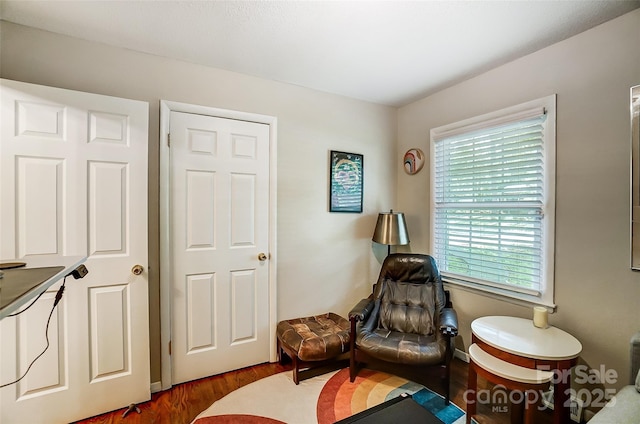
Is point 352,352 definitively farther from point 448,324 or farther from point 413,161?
point 413,161

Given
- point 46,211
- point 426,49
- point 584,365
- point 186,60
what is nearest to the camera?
point 46,211

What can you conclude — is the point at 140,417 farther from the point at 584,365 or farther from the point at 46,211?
the point at 584,365

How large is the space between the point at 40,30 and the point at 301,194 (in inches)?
82.6

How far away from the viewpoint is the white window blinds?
2.12 meters

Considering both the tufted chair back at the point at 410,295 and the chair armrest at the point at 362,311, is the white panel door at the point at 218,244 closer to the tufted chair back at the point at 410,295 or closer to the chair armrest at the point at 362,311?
the chair armrest at the point at 362,311

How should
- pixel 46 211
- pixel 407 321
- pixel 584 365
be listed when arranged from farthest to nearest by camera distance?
pixel 407 321, pixel 584 365, pixel 46 211

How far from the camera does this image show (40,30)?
1.84m

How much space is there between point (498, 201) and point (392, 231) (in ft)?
2.99

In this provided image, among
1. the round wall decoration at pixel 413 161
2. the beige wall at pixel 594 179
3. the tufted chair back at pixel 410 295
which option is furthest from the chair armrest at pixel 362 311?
the round wall decoration at pixel 413 161

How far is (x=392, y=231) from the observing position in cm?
277

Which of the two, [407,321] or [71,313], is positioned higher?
[71,313]

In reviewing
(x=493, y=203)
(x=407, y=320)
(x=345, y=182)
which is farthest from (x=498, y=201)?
(x=345, y=182)

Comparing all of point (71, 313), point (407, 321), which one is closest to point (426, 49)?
point (407, 321)

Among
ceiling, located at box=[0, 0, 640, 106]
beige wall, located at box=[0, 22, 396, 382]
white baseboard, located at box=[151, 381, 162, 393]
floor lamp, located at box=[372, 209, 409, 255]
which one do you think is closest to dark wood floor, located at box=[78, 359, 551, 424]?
white baseboard, located at box=[151, 381, 162, 393]
